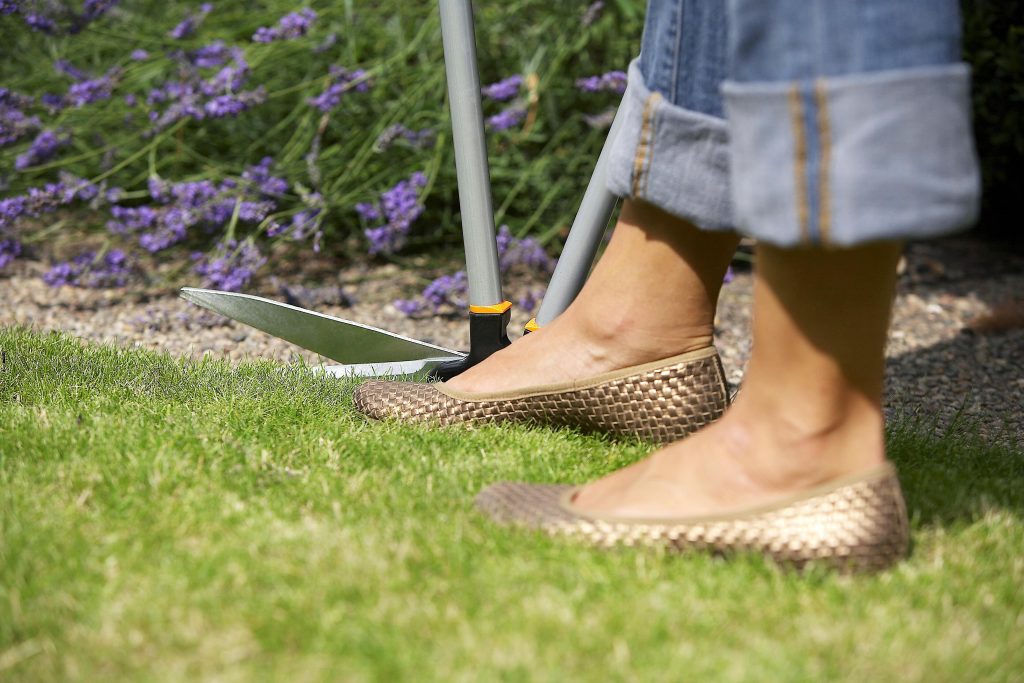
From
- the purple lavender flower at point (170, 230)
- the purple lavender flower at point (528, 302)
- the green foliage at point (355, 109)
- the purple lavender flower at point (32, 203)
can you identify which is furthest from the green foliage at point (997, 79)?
the purple lavender flower at point (32, 203)

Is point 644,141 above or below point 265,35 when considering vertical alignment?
below

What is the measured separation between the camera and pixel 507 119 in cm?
238

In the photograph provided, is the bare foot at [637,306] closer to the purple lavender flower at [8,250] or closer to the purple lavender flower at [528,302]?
the purple lavender flower at [528,302]

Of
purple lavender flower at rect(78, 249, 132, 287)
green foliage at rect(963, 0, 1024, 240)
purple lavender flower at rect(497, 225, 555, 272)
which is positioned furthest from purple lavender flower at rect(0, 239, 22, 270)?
green foliage at rect(963, 0, 1024, 240)

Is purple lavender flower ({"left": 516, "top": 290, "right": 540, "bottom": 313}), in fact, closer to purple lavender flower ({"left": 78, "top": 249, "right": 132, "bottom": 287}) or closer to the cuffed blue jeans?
purple lavender flower ({"left": 78, "top": 249, "right": 132, "bottom": 287})

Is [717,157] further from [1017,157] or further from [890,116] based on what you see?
[1017,157]

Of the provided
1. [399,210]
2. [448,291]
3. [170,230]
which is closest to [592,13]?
[399,210]

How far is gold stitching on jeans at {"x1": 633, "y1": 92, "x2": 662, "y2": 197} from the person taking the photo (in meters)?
1.08

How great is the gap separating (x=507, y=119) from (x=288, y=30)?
566 mm

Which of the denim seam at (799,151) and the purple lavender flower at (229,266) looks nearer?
the denim seam at (799,151)

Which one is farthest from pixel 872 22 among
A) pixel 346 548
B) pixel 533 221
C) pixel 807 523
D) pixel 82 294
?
pixel 82 294

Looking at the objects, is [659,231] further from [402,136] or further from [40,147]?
[40,147]

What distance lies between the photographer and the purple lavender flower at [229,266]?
2223mm

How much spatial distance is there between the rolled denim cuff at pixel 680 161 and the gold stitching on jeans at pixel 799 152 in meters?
0.27
